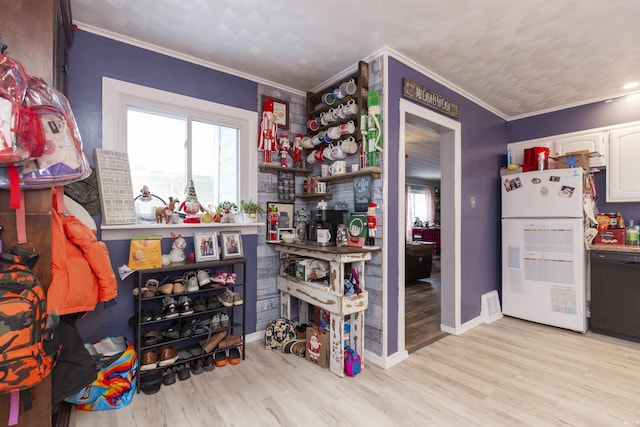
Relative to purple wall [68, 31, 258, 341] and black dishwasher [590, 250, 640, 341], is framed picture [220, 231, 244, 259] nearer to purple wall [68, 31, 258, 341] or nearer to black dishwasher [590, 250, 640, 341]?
purple wall [68, 31, 258, 341]

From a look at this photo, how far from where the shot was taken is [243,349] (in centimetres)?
242

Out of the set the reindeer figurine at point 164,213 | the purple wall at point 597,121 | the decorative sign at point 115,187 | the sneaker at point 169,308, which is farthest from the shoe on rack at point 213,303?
the purple wall at point 597,121

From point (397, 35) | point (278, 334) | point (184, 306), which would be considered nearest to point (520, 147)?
point (397, 35)

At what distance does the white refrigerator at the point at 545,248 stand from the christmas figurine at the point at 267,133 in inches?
112

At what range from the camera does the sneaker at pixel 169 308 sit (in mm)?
2115

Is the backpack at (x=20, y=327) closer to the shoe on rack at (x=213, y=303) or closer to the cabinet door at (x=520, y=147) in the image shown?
the shoe on rack at (x=213, y=303)

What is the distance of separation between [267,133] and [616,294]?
12.4 feet

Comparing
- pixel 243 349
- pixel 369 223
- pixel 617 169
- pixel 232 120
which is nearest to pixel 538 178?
pixel 617 169

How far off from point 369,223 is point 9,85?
6.83ft

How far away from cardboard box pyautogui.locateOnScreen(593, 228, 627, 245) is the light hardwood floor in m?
1.10

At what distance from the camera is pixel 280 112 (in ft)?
9.68

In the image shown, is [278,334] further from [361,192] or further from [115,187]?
[115,187]

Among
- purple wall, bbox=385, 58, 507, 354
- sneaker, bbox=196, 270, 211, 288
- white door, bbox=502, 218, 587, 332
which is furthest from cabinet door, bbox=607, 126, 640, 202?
sneaker, bbox=196, 270, 211, 288

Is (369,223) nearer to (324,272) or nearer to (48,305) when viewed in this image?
(324,272)
